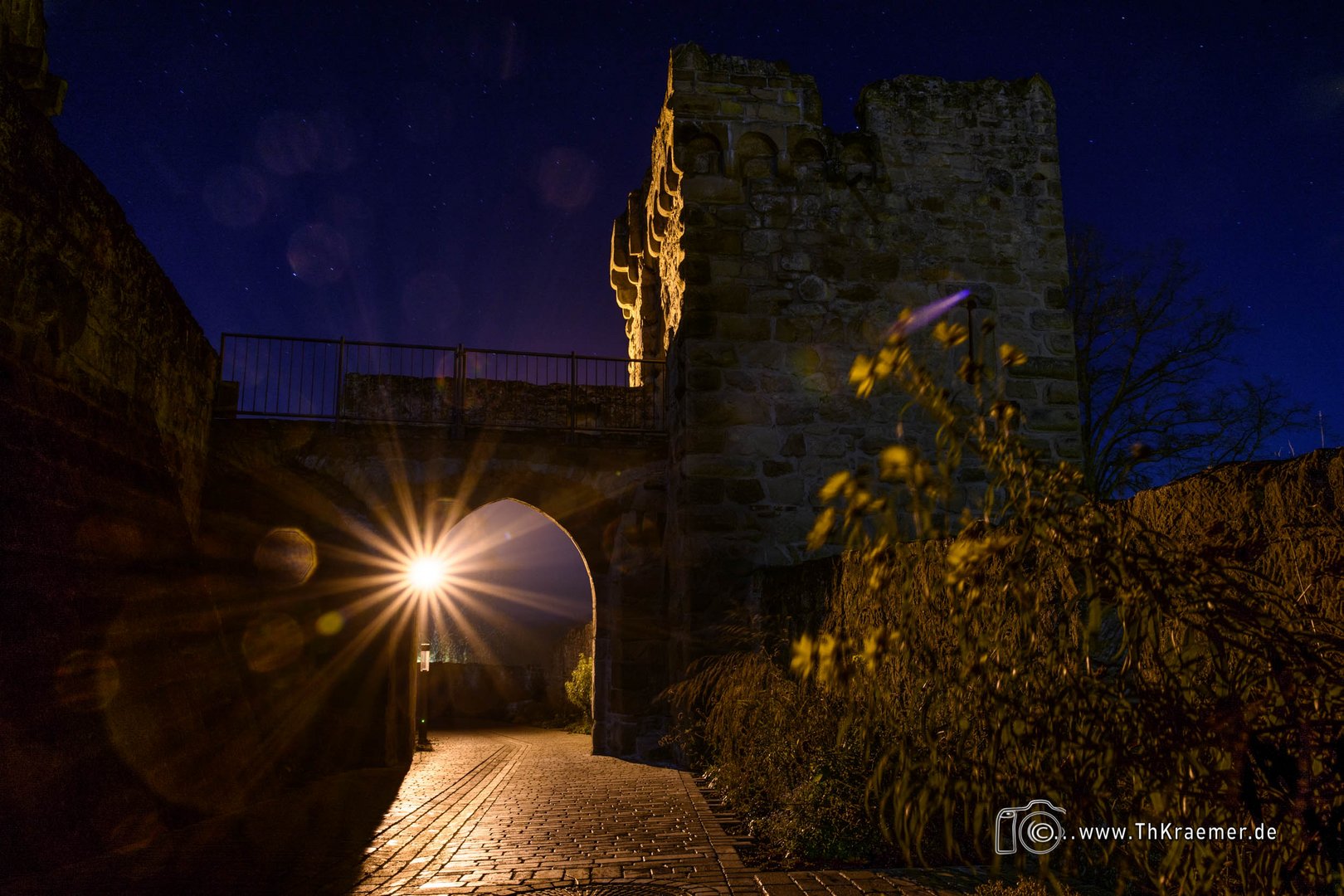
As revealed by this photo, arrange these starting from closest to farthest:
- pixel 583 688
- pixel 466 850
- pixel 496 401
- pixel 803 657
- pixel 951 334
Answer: pixel 803 657 → pixel 951 334 → pixel 466 850 → pixel 496 401 → pixel 583 688

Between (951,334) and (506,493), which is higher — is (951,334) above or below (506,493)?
below

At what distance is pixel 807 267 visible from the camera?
906 cm

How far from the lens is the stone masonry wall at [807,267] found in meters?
8.71

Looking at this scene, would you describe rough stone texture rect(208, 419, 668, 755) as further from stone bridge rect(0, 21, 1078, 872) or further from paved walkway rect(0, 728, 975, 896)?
paved walkway rect(0, 728, 975, 896)

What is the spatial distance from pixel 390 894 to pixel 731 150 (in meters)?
7.26

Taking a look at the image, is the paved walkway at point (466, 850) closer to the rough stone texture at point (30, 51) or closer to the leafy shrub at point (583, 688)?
the rough stone texture at point (30, 51)

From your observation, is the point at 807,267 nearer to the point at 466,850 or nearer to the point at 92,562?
the point at 466,850

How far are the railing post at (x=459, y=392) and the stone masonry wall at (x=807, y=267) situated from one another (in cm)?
232

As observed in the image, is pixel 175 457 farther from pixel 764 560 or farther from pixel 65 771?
pixel 764 560

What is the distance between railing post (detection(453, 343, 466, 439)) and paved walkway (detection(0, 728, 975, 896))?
3.73m

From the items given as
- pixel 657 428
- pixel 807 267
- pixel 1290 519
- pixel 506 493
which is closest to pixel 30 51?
pixel 506 493

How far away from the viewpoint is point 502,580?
2791cm

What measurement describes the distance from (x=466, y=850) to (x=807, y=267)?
6166 mm

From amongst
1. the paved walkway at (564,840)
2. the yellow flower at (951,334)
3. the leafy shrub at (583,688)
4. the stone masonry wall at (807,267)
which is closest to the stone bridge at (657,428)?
the stone masonry wall at (807,267)
